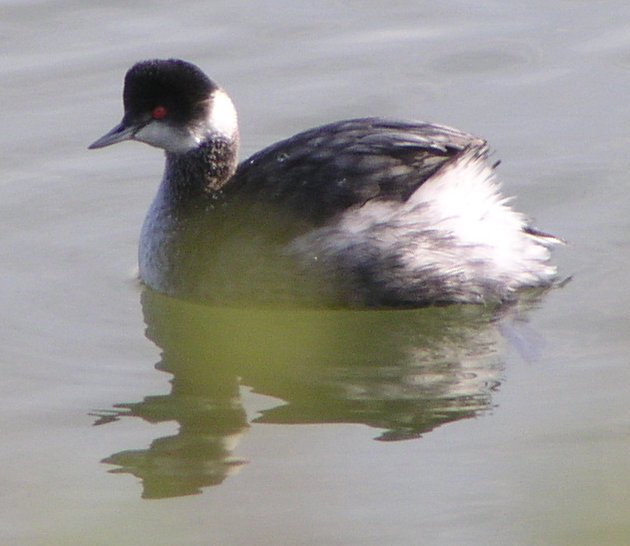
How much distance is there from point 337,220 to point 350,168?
0.22 meters

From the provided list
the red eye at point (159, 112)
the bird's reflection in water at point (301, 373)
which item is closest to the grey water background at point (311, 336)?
the bird's reflection in water at point (301, 373)

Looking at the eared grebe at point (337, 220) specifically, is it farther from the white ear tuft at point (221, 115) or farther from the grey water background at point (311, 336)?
the grey water background at point (311, 336)

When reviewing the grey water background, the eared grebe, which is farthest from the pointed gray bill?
the grey water background

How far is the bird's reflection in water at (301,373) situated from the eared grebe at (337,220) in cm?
9

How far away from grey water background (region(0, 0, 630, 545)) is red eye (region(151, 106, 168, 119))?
0.76 m

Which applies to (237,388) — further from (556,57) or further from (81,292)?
(556,57)

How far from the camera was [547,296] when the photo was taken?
7023mm

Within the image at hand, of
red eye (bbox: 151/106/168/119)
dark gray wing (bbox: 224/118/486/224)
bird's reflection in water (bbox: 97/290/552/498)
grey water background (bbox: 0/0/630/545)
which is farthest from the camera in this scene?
red eye (bbox: 151/106/168/119)

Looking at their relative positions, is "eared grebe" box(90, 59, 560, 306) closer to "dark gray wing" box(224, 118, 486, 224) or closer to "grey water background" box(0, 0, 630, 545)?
"dark gray wing" box(224, 118, 486, 224)

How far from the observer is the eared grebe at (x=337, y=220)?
22.0 ft

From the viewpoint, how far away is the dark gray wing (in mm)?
6648

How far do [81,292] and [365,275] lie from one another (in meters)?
1.29

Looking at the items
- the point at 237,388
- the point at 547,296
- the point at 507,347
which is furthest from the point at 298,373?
the point at 547,296

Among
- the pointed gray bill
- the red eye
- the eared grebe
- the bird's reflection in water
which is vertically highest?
the red eye
